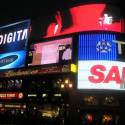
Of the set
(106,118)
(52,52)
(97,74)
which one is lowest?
(106,118)

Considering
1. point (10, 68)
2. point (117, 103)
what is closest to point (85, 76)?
point (117, 103)

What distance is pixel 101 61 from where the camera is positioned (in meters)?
44.0

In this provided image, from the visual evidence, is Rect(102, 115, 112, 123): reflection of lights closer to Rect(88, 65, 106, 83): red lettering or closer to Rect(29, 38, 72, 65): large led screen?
Rect(88, 65, 106, 83): red lettering

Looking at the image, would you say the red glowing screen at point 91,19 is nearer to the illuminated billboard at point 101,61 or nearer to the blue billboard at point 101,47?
the blue billboard at point 101,47

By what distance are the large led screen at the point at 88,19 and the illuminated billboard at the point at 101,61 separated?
1819 mm

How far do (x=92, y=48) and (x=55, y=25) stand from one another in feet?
27.2

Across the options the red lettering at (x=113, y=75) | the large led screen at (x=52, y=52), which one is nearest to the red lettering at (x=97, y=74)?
the red lettering at (x=113, y=75)

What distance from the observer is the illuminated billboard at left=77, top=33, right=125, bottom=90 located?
143 ft

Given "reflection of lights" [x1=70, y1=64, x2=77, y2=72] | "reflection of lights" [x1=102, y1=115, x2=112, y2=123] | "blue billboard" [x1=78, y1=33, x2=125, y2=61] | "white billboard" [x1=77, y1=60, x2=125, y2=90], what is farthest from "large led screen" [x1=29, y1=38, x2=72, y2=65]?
"reflection of lights" [x1=102, y1=115, x2=112, y2=123]

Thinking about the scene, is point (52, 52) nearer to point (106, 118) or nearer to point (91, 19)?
point (91, 19)

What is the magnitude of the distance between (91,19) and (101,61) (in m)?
6.13

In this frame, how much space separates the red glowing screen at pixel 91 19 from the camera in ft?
153

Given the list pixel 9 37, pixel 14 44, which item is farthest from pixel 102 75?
pixel 9 37

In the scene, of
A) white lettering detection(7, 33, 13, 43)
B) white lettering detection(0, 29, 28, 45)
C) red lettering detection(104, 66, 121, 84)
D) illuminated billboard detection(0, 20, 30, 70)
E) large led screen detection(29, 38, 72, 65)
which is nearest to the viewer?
red lettering detection(104, 66, 121, 84)
